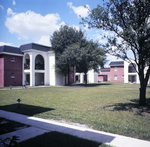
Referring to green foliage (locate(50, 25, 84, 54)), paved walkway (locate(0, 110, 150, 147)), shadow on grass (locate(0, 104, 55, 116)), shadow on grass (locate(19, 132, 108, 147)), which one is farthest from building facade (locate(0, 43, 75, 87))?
shadow on grass (locate(19, 132, 108, 147))

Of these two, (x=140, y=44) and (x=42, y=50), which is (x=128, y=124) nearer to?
(x=140, y=44)

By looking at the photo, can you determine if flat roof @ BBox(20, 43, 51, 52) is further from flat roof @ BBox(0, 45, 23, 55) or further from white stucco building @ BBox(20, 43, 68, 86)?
flat roof @ BBox(0, 45, 23, 55)

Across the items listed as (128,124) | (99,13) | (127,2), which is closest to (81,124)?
(128,124)

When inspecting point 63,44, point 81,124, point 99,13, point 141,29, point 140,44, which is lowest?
point 81,124

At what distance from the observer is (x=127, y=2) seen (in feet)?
27.9

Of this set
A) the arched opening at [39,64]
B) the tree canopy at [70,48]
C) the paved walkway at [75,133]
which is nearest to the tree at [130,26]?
the paved walkway at [75,133]

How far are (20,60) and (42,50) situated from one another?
4729 mm

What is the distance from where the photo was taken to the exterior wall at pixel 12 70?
2628 cm

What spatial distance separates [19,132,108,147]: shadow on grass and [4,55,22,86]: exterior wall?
24.6 metres

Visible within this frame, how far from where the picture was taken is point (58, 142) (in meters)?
4.14

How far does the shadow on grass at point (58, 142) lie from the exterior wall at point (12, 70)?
24573 millimetres

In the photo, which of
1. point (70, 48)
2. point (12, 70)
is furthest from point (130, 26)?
point (12, 70)

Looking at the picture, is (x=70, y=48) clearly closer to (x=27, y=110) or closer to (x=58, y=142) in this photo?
(x=27, y=110)

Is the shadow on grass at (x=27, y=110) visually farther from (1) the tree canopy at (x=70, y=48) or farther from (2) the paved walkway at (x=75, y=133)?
(1) the tree canopy at (x=70, y=48)
